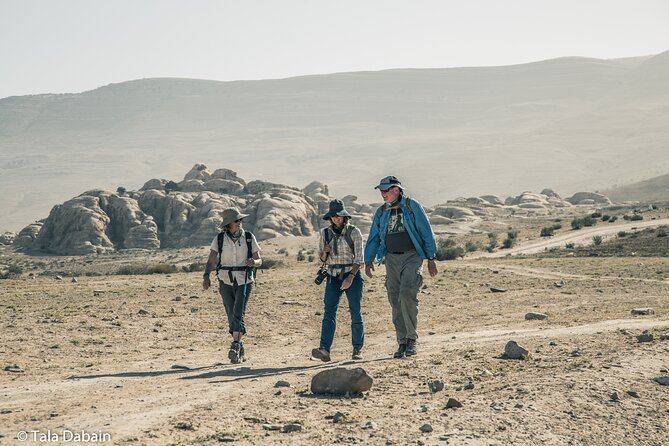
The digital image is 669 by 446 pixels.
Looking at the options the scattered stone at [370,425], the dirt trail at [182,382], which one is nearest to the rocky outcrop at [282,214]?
the dirt trail at [182,382]

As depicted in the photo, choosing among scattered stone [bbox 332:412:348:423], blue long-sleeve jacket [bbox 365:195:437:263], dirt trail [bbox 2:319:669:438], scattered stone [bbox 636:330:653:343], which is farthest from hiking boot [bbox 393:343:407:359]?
scattered stone [bbox 332:412:348:423]

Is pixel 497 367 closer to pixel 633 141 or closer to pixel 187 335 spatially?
pixel 187 335

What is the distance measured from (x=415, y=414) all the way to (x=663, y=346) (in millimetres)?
4241

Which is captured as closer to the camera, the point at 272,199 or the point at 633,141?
the point at 272,199

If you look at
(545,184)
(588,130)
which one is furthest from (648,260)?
(588,130)

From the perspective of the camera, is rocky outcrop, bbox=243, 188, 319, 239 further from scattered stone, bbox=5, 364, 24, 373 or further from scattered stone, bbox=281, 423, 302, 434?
scattered stone, bbox=281, 423, 302, 434

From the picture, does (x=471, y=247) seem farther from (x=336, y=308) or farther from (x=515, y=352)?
(x=515, y=352)

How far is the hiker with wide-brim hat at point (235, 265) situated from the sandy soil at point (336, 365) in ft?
2.06

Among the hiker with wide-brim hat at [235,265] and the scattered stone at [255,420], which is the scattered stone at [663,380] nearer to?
the scattered stone at [255,420]

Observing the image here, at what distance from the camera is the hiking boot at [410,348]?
11078 millimetres

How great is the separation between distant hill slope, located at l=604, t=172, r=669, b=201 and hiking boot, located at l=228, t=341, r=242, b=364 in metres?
88.7

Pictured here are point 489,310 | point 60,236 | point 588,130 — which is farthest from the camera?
point 588,130

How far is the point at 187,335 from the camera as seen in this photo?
15016 mm

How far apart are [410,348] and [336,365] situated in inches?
40.3
